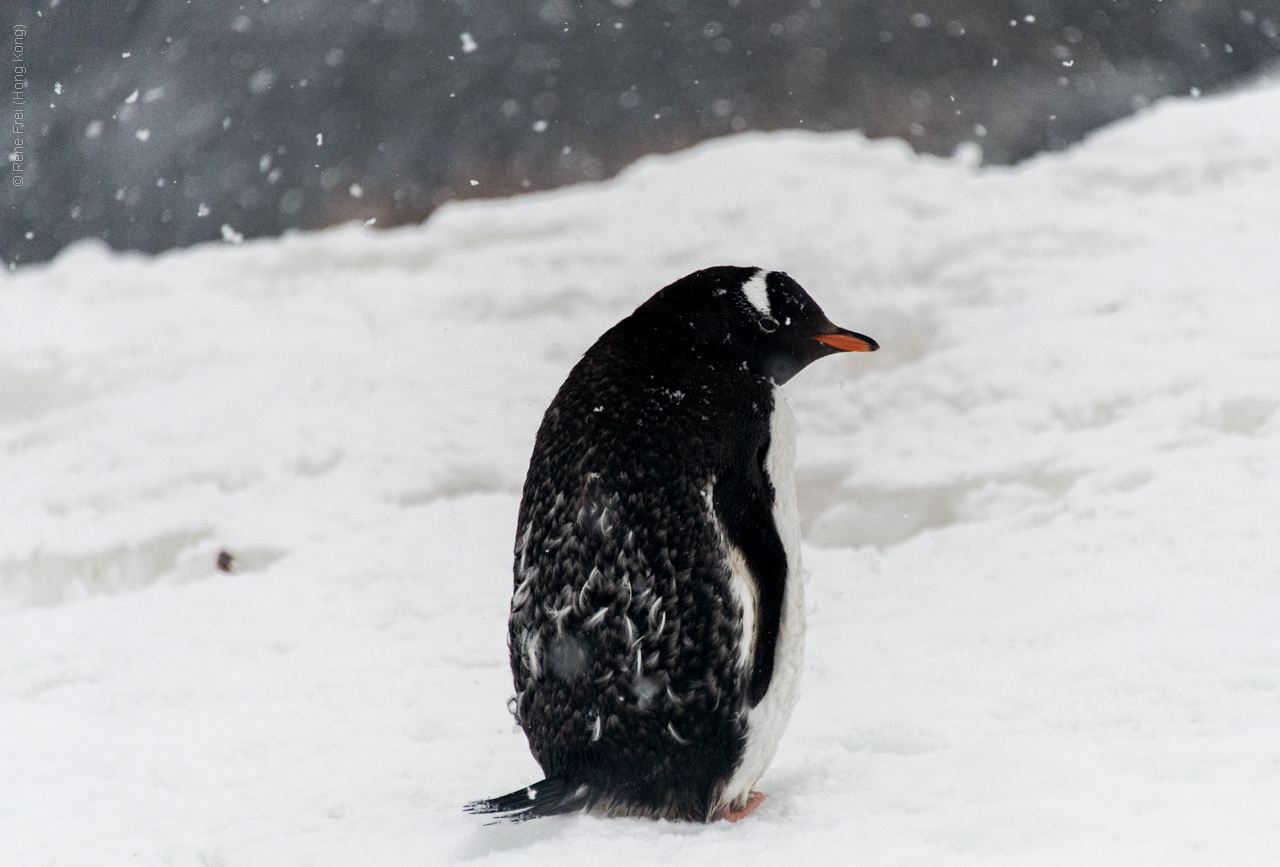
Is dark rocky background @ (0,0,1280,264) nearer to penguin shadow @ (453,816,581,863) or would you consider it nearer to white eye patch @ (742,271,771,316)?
white eye patch @ (742,271,771,316)

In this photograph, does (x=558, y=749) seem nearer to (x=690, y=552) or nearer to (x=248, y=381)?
(x=690, y=552)

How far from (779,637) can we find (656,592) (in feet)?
0.70

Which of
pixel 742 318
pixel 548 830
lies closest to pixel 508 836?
pixel 548 830

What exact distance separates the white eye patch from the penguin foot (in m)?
0.74

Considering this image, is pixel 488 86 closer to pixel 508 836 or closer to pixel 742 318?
pixel 742 318

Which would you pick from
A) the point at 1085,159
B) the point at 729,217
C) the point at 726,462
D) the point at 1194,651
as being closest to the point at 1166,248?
the point at 1085,159

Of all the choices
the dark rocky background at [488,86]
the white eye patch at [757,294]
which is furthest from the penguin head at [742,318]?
the dark rocky background at [488,86]

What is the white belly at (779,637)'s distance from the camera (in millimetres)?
1493

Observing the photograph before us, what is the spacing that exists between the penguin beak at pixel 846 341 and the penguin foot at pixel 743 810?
2.33 feet

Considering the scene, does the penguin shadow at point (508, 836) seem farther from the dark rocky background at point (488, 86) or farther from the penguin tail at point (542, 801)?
the dark rocky background at point (488, 86)

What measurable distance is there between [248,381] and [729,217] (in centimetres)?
217

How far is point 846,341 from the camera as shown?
172 cm

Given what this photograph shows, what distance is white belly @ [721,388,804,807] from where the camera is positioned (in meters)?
1.49

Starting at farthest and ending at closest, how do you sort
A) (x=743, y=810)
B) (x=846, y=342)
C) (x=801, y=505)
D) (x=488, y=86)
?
(x=488, y=86) < (x=801, y=505) < (x=846, y=342) < (x=743, y=810)
